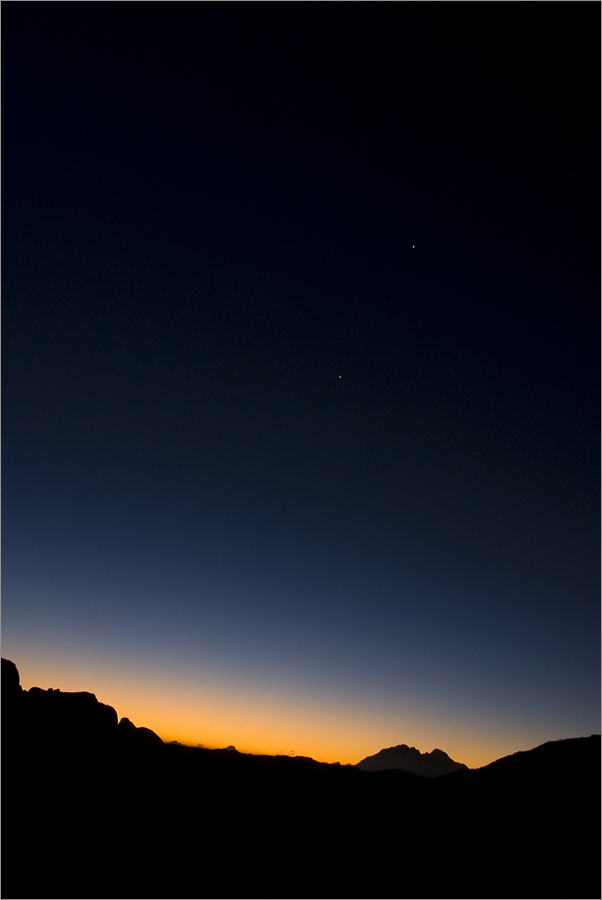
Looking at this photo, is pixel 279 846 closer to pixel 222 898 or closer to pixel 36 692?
pixel 222 898

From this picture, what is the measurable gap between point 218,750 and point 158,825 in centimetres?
1449

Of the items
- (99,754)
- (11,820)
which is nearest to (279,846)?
(11,820)

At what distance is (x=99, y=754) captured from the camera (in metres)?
25.0

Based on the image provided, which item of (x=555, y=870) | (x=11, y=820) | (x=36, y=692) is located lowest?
(x=11, y=820)

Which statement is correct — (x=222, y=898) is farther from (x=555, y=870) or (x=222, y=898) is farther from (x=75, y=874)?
(x=555, y=870)

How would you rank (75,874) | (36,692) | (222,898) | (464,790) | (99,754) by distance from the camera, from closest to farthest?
1. (222,898)
2. (75,874)
3. (464,790)
4. (99,754)
5. (36,692)

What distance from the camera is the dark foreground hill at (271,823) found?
1286cm

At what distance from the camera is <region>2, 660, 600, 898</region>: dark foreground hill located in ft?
42.2

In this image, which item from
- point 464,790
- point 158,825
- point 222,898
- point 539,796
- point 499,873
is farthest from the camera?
point 464,790

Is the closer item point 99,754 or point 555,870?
point 555,870

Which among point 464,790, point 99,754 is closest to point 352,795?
point 464,790

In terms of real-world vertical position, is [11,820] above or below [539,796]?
below

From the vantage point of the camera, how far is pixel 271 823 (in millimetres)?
16344

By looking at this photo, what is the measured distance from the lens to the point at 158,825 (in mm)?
15539
